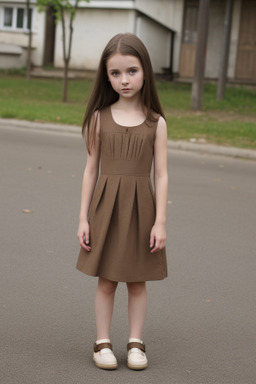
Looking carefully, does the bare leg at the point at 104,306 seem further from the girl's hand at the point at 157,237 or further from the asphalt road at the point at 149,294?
the girl's hand at the point at 157,237

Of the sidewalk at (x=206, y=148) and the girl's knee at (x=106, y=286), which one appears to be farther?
the sidewalk at (x=206, y=148)

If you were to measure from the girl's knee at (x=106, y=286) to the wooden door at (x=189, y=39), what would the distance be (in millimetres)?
28285

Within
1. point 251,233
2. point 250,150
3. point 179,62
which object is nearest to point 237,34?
point 179,62

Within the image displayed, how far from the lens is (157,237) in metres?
3.67

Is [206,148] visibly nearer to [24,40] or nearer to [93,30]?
[93,30]

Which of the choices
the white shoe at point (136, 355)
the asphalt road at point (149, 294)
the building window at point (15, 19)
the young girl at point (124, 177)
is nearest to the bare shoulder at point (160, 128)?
the young girl at point (124, 177)

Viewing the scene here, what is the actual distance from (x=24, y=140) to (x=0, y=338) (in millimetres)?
9112

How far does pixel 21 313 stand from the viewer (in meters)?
4.68

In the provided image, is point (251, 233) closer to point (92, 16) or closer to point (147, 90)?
point (147, 90)

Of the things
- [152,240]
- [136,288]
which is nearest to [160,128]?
[152,240]

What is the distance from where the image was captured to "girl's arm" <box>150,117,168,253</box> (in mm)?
3678

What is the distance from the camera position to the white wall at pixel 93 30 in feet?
97.9

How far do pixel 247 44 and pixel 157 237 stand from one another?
28262mm

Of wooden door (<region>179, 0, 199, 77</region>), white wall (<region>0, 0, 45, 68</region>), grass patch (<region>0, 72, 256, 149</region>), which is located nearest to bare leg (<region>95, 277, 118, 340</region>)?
grass patch (<region>0, 72, 256, 149</region>)
